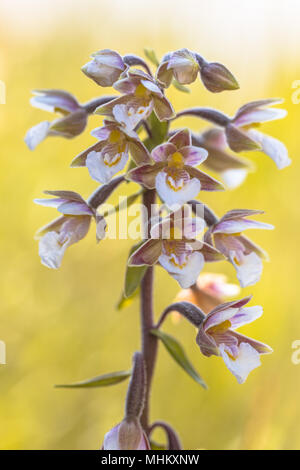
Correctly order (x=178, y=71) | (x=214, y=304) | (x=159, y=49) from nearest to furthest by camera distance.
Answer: (x=178, y=71) < (x=214, y=304) < (x=159, y=49)

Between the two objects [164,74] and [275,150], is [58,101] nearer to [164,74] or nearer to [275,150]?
[164,74]

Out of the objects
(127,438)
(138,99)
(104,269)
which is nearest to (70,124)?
(138,99)

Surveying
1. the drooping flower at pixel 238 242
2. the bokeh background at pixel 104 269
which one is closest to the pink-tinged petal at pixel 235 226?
the drooping flower at pixel 238 242

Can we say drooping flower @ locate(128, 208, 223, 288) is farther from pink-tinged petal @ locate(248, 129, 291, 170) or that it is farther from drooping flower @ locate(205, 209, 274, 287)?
pink-tinged petal @ locate(248, 129, 291, 170)

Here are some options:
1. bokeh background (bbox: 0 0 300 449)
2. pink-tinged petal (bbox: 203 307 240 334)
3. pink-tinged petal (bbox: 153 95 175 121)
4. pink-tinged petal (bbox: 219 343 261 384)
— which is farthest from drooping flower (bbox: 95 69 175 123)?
bokeh background (bbox: 0 0 300 449)

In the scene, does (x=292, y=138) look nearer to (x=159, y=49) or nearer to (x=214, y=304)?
(x=159, y=49)

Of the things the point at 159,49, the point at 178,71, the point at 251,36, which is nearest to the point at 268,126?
the point at 251,36

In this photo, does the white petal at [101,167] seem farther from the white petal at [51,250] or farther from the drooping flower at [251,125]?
the drooping flower at [251,125]
